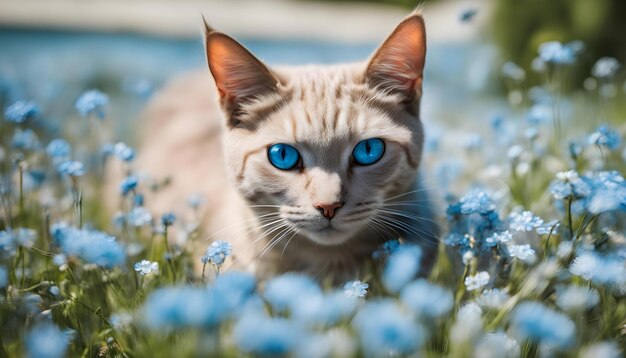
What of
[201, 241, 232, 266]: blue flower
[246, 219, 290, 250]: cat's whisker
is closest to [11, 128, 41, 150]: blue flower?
[246, 219, 290, 250]: cat's whisker

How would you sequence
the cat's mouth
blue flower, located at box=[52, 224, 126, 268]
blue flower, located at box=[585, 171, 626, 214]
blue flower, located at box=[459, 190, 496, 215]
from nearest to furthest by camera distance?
blue flower, located at box=[52, 224, 126, 268] → blue flower, located at box=[585, 171, 626, 214] → blue flower, located at box=[459, 190, 496, 215] → the cat's mouth

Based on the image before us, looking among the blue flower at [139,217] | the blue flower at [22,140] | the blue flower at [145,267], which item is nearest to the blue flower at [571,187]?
the blue flower at [145,267]

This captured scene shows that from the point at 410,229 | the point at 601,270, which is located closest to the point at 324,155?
the point at 410,229

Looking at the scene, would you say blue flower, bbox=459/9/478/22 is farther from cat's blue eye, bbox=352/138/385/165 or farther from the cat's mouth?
the cat's mouth

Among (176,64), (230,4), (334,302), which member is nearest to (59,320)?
(334,302)

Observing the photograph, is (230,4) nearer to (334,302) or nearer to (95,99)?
(95,99)

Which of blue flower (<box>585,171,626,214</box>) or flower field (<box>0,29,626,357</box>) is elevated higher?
blue flower (<box>585,171,626,214</box>)

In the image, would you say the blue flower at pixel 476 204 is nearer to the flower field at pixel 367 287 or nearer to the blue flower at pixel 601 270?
the flower field at pixel 367 287

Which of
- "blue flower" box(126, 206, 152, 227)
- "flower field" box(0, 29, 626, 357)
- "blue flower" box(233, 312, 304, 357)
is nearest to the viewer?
"blue flower" box(233, 312, 304, 357)
